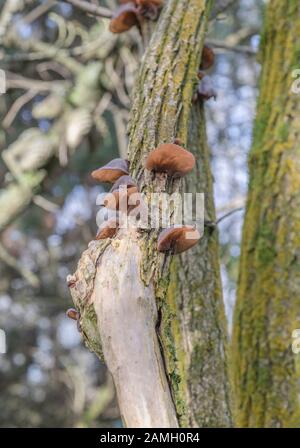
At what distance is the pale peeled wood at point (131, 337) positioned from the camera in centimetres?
143

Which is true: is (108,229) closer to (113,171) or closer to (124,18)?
(113,171)

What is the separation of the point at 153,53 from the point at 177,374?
1081mm

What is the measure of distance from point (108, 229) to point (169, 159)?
0.26m

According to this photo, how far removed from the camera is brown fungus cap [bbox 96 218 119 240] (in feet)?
5.48

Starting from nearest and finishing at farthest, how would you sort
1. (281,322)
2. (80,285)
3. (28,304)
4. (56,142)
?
1. (80,285)
2. (281,322)
3. (56,142)
4. (28,304)

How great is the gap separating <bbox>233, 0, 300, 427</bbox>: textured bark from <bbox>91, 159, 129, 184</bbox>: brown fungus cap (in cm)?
108

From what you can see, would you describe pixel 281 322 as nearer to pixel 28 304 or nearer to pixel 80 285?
pixel 80 285

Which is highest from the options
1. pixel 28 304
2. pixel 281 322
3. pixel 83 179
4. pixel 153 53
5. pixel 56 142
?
pixel 153 53

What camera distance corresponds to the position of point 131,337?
1.50 meters

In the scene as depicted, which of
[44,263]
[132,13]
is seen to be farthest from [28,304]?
[132,13]

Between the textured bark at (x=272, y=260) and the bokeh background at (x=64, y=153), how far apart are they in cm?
40

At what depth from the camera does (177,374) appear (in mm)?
1657

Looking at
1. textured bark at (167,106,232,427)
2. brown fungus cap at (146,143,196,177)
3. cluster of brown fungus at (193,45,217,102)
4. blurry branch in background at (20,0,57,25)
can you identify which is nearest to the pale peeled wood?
brown fungus cap at (146,143,196,177)

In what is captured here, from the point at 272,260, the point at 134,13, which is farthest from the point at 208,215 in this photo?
the point at 134,13
